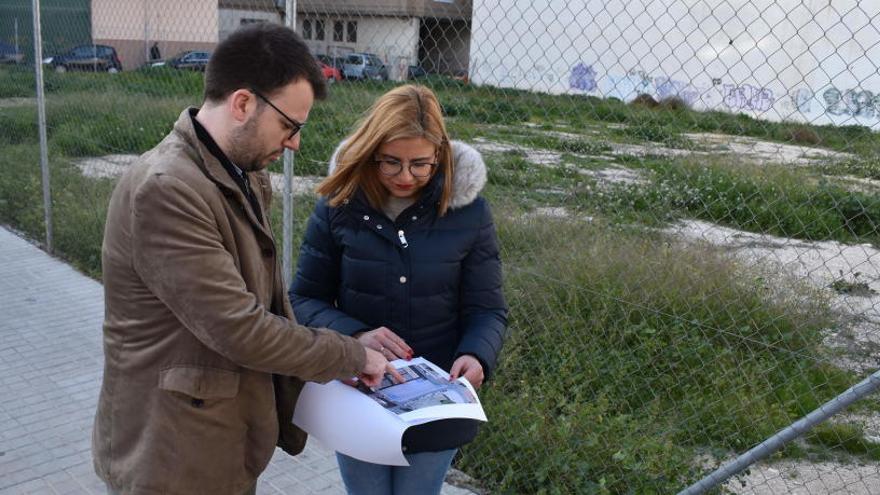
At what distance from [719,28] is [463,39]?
1.66 metres

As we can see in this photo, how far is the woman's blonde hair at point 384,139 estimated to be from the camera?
8.00 feet

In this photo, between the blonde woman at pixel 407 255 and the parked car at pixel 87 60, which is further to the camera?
the parked car at pixel 87 60

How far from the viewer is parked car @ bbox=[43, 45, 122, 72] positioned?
7773 mm

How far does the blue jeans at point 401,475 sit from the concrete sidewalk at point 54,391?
1218mm

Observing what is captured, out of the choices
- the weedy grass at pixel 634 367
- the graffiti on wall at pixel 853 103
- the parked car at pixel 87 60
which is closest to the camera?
the graffiti on wall at pixel 853 103

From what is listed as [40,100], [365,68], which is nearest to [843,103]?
[365,68]

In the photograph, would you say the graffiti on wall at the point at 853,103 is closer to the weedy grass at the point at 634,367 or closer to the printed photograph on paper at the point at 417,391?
the weedy grass at the point at 634,367

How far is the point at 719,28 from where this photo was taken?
10.1ft

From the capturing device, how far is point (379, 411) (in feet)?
7.19

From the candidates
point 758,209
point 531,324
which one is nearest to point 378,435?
point 758,209

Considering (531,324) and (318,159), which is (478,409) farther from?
(318,159)

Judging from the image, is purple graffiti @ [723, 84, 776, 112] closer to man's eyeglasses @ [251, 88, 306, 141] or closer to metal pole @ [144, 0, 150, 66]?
man's eyeglasses @ [251, 88, 306, 141]

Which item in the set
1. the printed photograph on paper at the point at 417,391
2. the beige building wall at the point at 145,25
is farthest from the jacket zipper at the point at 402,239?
the beige building wall at the point at 145,25

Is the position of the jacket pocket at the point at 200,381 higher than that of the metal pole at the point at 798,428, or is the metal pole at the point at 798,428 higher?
the jacket pocket at the point at 200,381
